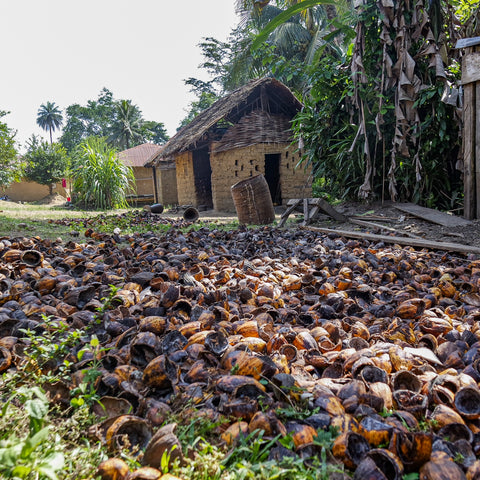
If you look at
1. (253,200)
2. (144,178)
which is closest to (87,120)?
(144,178)

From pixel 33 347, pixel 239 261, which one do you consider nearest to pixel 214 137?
pixel 239 261

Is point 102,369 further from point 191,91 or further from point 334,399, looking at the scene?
point 191,91

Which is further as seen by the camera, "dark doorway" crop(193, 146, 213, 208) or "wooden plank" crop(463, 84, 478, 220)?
"dark doorway" crop(193, 146, 213, 208)

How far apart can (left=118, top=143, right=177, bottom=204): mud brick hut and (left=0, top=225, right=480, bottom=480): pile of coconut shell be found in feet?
38.2

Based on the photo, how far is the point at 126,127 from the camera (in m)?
34.9

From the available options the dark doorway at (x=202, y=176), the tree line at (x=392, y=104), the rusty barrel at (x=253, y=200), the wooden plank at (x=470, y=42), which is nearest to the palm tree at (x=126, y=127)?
the dark doorway at (x=202, y=176)

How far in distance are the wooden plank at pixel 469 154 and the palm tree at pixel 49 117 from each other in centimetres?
5546

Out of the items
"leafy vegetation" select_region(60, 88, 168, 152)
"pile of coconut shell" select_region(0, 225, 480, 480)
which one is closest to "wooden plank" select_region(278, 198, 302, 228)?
"pile of coconut shell" select_region(0, 225, 480, 480)

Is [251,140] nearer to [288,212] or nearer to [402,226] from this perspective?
[288,212]

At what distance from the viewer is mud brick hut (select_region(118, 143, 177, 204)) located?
15781 millimetres

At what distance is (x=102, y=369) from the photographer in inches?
51.1

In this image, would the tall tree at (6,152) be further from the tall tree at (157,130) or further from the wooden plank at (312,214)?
the tall tree at (157,130)

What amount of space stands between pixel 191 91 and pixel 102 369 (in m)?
28.2

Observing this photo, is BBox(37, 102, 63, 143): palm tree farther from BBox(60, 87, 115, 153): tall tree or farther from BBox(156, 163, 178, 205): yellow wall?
BBox(156, 163, 178, 205): yellow wall
